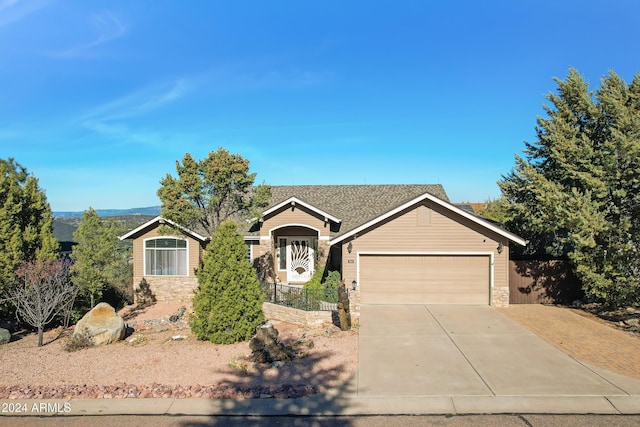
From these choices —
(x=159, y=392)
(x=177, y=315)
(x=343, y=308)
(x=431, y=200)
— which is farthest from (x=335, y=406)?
(x=177, y=315)

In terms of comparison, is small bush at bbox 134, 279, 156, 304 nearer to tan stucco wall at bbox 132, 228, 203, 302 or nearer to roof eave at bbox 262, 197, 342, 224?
tan stucco wall at bbox 132, 228, 203, 302

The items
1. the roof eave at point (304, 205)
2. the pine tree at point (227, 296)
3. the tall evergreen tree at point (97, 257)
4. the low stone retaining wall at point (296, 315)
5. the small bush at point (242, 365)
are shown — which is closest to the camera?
the small bush at point (242, 365)

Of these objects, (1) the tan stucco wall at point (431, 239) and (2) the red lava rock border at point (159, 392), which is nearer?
(2) the red lava rock border at point (159, 392)

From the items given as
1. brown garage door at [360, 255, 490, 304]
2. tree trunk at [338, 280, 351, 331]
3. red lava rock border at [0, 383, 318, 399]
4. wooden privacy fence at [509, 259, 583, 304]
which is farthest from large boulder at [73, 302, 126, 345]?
wooden privacy fence at [509, 259, 583, 304]

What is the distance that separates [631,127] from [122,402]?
1752 centimetres

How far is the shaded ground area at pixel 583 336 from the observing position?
1018cm

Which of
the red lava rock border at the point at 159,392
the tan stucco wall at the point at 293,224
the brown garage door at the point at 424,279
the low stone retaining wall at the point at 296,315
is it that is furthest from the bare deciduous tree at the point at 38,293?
the brown garage door at the point at 424,279

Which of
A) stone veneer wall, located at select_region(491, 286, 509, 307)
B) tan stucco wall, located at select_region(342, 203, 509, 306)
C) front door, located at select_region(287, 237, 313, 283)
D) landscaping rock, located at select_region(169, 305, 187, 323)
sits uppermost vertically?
tan stucco wall, located at select_region(342, 203, 509, 306)

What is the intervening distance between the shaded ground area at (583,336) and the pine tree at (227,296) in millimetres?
8835

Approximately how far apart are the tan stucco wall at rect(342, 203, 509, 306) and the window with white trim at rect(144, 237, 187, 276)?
857 centimetres

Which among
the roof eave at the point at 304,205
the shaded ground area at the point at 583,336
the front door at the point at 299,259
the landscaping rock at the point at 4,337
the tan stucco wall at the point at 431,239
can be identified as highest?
the roof eave at the point at 304,205

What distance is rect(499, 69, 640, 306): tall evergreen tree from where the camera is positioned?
14492mm

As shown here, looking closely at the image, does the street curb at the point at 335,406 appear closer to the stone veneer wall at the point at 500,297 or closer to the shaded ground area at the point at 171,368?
the shaded ground area at the point at 171,368

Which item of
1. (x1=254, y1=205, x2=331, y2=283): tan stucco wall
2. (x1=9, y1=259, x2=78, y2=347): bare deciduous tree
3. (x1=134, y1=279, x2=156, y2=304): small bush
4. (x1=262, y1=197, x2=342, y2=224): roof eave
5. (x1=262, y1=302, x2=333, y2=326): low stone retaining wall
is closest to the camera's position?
(x1=9, y1=259, x2=78, y2=347): bare deciduous tree
